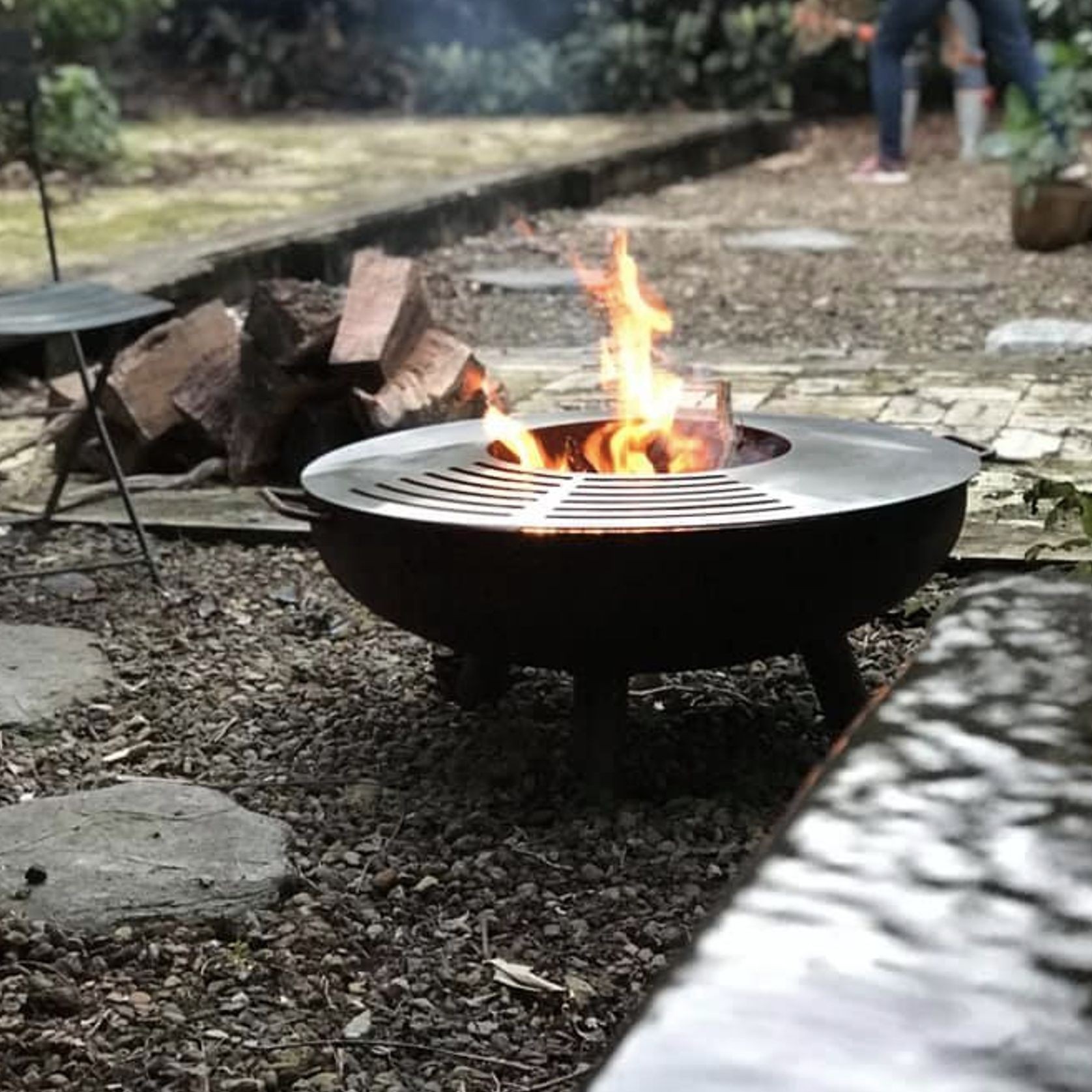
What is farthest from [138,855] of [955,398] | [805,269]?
[805,269]

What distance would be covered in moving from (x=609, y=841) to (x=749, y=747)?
0.42 meters

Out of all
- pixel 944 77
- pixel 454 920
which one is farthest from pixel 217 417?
pixel 944 77

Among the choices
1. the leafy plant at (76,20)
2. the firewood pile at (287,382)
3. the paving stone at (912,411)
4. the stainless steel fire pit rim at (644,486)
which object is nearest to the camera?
the stainless steel fire pit rim at (644,486)

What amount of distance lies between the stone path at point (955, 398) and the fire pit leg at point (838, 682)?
808 millimetres

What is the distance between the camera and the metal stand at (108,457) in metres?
3.97

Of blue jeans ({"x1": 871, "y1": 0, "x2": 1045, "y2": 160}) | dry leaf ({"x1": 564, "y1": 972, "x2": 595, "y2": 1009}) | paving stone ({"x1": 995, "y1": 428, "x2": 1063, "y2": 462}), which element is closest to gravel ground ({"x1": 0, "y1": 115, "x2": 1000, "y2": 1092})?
dry leaf ({"x1": 564, "y1": 972, "x2": 595, "y2": 1009})

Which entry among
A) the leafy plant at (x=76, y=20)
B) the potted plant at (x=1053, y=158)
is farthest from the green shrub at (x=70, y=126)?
A: the potted plant at (x=1053, y=158)

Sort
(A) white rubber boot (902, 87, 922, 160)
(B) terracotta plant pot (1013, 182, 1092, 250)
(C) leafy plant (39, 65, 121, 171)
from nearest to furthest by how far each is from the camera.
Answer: (B) terracotta plant pot (1013, 182, 1092, 250) → (C) leafy plant (39, 65, 121, 171) → (A) white rubber boot (902, 87, 922, 160)

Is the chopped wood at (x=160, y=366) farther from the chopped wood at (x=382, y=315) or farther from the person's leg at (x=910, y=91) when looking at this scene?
the person's leg at (x=910, y=91)

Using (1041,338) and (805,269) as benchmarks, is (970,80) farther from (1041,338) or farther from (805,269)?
(1041,338)

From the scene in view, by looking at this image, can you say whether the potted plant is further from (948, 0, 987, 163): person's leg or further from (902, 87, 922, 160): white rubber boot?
(948, 0, 987, 163): person's leg

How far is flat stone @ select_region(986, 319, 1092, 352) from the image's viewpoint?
5.91 meters

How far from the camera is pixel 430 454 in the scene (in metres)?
3.14

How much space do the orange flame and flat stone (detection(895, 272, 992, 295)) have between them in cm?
406
